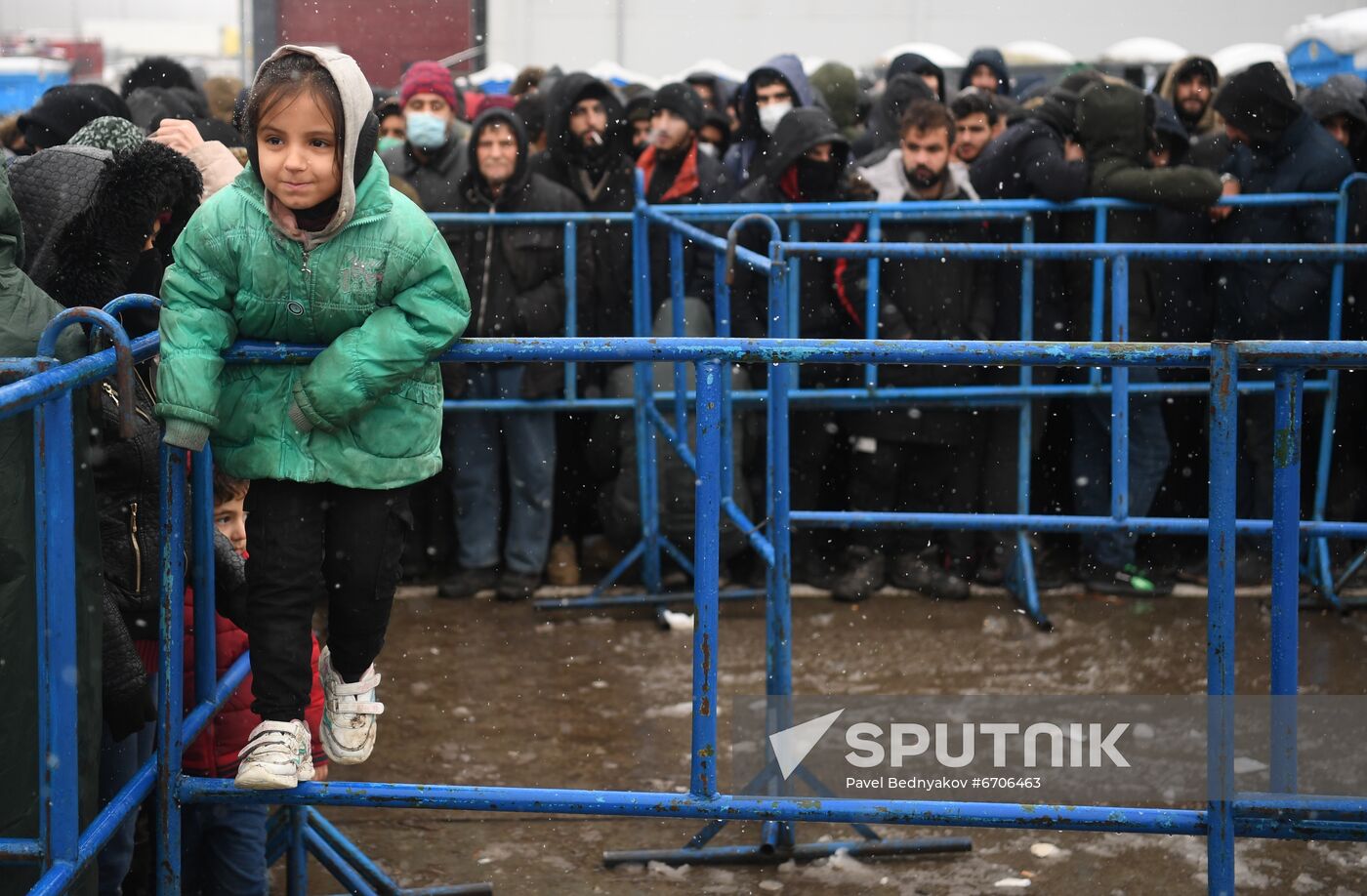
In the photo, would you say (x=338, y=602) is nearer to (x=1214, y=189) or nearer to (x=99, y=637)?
(x=99, y=637)

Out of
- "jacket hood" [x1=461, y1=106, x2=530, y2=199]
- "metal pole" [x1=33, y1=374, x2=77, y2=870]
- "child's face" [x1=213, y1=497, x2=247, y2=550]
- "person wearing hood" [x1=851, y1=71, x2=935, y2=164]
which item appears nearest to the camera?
"metal pole" [x1=33, y1=374, x2=77, y2=870]

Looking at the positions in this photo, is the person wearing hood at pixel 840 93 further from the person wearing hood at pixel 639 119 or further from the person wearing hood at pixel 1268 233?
the person wearing hood at pixel 1268 233

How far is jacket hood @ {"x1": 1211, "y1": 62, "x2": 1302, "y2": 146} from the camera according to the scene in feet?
24.2

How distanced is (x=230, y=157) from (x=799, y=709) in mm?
2745

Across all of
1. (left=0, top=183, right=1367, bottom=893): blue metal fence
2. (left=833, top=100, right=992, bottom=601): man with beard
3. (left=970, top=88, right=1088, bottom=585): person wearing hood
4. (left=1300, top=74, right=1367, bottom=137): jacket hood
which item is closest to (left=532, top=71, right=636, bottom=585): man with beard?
(left=833, top=100, right=992, bottom=601): man with beard

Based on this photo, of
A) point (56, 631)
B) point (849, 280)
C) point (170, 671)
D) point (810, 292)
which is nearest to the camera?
point (56, 631)

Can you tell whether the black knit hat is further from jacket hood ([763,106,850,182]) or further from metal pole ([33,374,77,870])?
metal pole ([33,374,77,870])

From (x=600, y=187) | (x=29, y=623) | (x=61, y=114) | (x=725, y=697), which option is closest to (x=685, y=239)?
(x=600, y=187)

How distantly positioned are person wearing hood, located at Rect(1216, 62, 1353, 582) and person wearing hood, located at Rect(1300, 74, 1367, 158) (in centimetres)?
59

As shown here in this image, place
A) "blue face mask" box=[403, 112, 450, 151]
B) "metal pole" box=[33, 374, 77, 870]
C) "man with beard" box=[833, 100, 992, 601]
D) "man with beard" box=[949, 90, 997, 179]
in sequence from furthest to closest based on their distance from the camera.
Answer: "man with beard" box=[949, 90, 997, 179]
"blue face mask" box=[403, 112, 450, 151]
"man with beard" box=[833, 100, 992, 601]
"metal pole" box=[33, 374, 77, 870]

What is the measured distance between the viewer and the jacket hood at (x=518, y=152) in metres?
7.30

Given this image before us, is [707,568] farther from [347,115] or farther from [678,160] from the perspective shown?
[678,160]

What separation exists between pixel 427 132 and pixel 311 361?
16.4 ft

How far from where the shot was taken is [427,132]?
25.9ft
